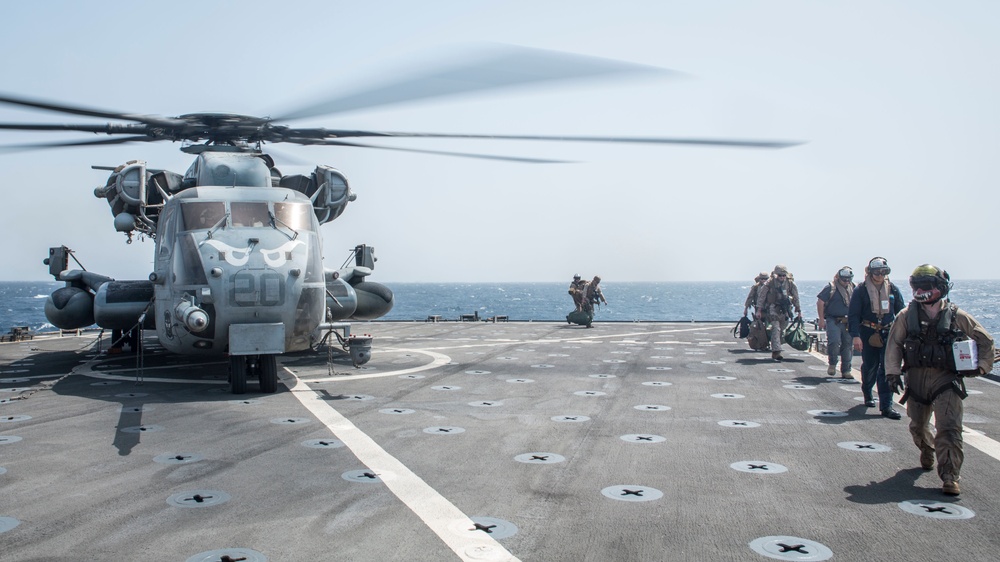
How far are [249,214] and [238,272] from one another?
153 centimetres

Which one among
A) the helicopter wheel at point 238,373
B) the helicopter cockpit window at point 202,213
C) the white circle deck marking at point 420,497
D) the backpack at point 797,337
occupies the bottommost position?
the white circle deck marking at point 420,497

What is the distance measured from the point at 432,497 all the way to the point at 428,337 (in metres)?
17.0

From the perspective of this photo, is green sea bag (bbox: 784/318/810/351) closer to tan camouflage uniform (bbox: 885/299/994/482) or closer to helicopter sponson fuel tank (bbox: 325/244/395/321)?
helicopter sponson fuel tank (bbox: 325/244/395/321)

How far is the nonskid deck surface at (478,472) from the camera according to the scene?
16.3 ft

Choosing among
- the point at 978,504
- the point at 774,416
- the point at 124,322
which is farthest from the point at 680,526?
the point at 124,322

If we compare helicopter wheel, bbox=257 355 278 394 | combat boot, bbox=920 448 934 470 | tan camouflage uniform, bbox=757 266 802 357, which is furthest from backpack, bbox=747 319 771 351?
helicopter wheel, bbox=257 355 278 394

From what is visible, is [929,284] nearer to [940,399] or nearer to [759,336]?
[940,399]

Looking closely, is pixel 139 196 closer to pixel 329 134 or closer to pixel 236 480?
pixel 329 134

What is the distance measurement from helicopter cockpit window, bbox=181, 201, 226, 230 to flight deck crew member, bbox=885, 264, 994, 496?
32.2 feet

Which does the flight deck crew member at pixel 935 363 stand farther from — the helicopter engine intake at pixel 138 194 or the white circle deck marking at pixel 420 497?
the helicopter engine intake at pixel 138 194

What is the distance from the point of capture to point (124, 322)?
556 inches

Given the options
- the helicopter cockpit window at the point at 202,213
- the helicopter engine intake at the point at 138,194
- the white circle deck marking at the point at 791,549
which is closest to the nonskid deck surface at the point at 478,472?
the white circle deck marking at the point at 791,549

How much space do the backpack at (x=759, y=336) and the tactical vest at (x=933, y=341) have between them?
441 inches

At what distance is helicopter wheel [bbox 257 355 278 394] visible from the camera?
11.3 meters
